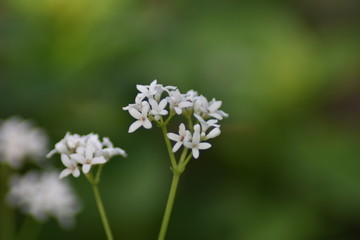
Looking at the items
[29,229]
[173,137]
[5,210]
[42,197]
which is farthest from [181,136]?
[29,229]

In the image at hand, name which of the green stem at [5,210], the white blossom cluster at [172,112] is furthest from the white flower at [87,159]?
the green stem at [5,210]

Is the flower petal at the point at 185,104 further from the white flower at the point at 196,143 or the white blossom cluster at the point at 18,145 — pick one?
the white blossom cluster at the point at 18,145

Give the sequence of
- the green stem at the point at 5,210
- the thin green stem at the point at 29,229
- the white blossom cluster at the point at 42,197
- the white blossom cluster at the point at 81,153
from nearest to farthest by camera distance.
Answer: the white blossom cluster at the point at 81,153 → the white blossom cluster at the point at 42,197 → the green stem at the point at 5,210 → the thin green stem at the point at 29,229

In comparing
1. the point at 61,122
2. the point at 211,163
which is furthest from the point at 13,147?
the point at 211,163

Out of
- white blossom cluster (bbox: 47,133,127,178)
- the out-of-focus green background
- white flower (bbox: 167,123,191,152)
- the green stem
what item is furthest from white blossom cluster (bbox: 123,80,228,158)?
the out-of-focus green background

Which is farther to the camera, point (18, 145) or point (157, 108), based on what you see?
point (18, 145)

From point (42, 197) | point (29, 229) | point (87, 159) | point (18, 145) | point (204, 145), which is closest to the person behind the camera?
point (204, 145)

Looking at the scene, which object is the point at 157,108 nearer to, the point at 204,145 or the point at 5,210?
the point at 204,145
